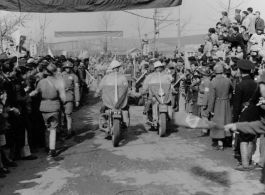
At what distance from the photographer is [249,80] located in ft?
22.4

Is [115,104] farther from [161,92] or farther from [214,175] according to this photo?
[214,175]

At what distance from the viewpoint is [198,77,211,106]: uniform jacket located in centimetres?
862

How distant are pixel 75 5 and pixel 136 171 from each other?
3.52 metres

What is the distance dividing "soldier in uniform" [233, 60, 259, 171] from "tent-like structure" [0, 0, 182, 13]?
6.39 feet

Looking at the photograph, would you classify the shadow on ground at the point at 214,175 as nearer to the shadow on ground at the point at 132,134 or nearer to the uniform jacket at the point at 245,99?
the uniform jacket at the point at 245,99

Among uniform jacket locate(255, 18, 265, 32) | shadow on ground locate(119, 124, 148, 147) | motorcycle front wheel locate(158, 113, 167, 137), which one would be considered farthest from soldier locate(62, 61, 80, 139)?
uniform jacket locate(255, 18, 265, 32)

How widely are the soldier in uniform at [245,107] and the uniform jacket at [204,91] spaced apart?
173 centimetres

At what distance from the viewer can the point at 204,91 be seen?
891 cm

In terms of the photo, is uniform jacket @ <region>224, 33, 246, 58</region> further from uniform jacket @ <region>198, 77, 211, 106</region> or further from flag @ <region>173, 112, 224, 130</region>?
flag @ <region>173, 112, 224, 130</region>

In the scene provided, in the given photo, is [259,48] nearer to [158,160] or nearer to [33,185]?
[158,160]

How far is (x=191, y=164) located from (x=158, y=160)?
2.25 ft

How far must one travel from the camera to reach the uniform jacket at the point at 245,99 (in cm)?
664

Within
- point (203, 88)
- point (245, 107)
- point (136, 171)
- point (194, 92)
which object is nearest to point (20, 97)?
point (136, 171)

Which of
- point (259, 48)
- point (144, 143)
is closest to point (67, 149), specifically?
point (144, 143)
